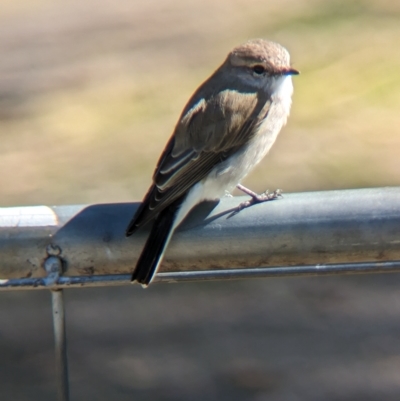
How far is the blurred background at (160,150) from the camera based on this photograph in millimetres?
5676

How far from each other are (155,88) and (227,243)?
27.1 ft

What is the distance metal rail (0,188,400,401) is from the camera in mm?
2105

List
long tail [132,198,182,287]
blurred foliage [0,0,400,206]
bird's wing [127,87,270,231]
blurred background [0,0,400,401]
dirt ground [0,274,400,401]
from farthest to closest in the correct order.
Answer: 1. blurred foliage [0,0,400,206]
2. blurred background [0,0,400,401]
3. dirt ground [0,274,400,401]
4. bird's wing [127,87,270,231]
5. long tail [132,198,182,287]

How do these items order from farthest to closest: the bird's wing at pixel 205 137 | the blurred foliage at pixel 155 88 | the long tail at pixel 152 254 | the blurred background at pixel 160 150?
the blurred foliage at pixel 155 88
the blurred background at pixel 160 150
the bird's wing at pixel 205 137
the long tail at pixel 152 254

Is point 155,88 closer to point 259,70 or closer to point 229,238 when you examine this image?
point 259,70

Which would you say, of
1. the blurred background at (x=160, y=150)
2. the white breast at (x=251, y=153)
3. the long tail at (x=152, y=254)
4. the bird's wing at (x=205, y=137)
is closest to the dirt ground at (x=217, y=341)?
the blurred background at (x=160, y=150)

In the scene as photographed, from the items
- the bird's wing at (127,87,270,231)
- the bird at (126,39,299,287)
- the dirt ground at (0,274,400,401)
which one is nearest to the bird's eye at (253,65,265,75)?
the bird at (126,39,299,287)

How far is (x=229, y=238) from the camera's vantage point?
2.14 meters

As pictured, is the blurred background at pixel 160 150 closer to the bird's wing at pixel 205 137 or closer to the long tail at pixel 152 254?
the bird's wing at pixel 205 137

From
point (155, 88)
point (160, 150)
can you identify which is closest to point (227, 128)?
point (160, 150)

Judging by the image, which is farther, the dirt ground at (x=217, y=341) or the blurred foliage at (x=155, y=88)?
the blurred foliage at (x=155, y=88)

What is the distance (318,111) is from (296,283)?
3280mm

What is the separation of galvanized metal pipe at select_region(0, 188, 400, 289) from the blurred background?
337 cm

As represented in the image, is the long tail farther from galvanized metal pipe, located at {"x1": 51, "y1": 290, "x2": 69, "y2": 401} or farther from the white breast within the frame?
the white breast
